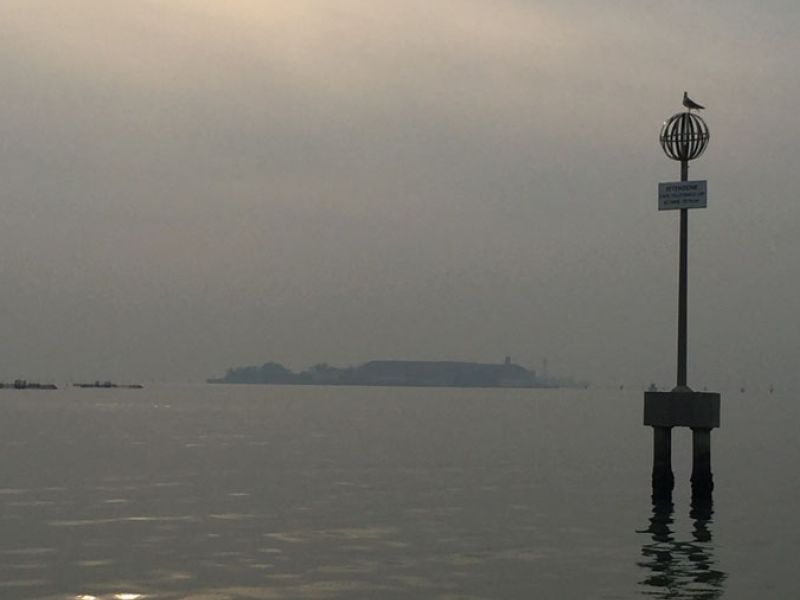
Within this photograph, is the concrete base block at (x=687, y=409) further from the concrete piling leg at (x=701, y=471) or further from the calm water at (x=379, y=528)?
the calm water at (x=379, y=528)

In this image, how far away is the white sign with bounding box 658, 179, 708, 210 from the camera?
46156 mm

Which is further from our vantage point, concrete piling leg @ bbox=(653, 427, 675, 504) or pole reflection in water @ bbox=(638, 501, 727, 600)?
concrete piling leg @ bbox=(653, 427, 675, 504)

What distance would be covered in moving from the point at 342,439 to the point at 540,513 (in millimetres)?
59156

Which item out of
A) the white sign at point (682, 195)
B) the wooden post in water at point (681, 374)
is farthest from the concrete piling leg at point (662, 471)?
the white sign at point (682, 195)

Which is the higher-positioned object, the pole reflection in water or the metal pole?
the metal pole

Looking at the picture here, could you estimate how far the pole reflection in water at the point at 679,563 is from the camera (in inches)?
1135

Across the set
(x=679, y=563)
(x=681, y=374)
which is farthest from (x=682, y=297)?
(x=679, y=563)

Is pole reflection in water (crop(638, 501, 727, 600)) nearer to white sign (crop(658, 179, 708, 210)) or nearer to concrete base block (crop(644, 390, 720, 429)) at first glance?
concrete base block (crop(644, 390, 720, 429))

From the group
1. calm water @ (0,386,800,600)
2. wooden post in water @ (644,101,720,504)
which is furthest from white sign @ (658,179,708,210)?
calm water @ (0,386,800,600)

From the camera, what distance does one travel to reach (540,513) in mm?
44219

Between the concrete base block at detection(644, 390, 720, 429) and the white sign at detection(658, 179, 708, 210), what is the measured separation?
23.4 feet

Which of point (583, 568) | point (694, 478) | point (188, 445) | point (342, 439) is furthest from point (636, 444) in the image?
point (583, 568)

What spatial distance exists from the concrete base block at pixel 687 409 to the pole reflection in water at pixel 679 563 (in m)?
3.28

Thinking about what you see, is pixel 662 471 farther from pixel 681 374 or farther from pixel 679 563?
pixel 679 563
